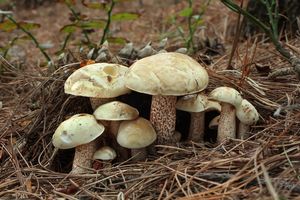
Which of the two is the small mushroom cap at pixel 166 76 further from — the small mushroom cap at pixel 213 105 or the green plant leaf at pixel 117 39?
the green plant leaf at pixel 117 39

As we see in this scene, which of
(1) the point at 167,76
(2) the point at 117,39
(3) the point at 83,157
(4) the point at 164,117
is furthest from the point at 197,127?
(2) the point at 117,39

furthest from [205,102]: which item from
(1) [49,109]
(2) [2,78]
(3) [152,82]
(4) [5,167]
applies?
(2) [2,78]

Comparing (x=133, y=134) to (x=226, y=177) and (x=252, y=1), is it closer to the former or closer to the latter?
(x=226, y=177)

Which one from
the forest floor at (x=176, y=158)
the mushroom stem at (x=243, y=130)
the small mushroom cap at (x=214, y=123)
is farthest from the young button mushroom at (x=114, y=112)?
the mushroom stem at (x=243, y=130)

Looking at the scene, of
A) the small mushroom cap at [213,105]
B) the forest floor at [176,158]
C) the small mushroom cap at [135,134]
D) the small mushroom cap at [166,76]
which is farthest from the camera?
the small mushroom cap at [213,105]

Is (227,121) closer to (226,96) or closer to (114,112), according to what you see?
(226,96)

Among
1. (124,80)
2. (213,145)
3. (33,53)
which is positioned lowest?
(33,53)

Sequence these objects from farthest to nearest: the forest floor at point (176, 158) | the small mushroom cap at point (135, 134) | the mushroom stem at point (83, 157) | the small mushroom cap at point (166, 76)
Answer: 1. the mushroom stem at point (83, 157)
2. the small mushroom cap at point (135, 134)
3. the small mushroom cap at point (166, 76)
4. the forest floor at point (176, 158)

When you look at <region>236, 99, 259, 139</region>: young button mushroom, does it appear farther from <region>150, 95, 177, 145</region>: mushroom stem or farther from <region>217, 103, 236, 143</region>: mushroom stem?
<region>150, 95, 177, 145</region>: mushroom stem
